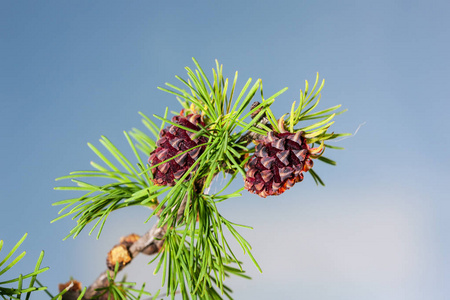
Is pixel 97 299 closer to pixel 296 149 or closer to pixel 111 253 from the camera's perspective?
pixel 111 253

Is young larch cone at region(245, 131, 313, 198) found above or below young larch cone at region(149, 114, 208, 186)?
below

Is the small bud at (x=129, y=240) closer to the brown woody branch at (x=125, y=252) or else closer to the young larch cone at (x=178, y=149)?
the brown woody branch at (x=125, y=252)

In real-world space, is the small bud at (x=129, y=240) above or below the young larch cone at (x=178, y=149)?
below

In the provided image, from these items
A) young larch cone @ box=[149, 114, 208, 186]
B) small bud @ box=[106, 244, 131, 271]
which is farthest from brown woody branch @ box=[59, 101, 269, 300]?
young larch cone @ box=[149, 114, 208, 186]

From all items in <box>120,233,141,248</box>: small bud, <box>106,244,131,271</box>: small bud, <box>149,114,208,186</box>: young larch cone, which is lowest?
<box>106,244,131,271</box>: small bud

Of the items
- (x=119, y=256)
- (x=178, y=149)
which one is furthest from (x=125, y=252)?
(x=178, y=149)

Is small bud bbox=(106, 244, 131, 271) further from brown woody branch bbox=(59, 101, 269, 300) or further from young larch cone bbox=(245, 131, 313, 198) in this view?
young larch cone bbox=(245, 131, 313, 198)

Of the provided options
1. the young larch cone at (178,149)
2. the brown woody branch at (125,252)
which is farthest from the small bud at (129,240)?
the young larch cone at (178,149)

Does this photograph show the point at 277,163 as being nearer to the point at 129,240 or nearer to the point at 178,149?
the point at 178,149
